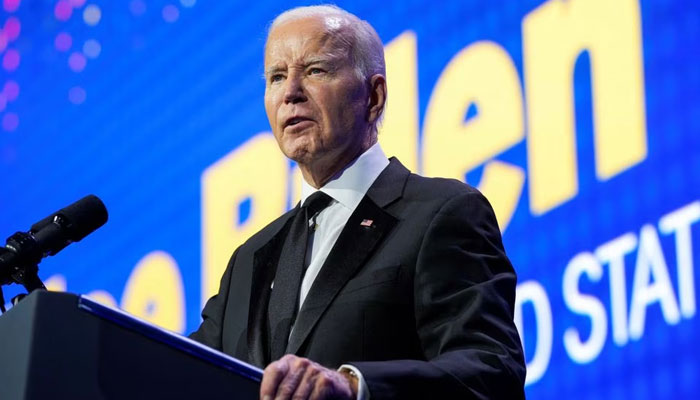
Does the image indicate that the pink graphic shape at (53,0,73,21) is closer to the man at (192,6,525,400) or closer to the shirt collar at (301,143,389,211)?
the man at (192,6,525,400)

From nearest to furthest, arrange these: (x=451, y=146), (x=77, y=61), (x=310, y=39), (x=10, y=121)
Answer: (x=310, y=39)
(x=451, y=146)
(x=77, y=61)
(x=10, y=121)

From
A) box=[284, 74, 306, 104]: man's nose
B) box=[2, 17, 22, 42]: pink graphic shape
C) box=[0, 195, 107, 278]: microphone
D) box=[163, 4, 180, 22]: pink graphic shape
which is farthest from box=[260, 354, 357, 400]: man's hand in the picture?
box=[2, 17, 22, 42]: pink graphic shape

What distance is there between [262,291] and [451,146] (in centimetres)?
128

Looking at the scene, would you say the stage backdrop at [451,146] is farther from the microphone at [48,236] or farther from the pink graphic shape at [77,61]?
the microphone at [48,236]

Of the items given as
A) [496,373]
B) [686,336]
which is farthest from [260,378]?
[686,336]

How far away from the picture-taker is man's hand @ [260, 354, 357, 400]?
1326 mm

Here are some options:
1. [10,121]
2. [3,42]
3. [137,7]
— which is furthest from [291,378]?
[3,42]

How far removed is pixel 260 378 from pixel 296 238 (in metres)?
0.65

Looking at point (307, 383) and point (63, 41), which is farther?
point (63, 41)

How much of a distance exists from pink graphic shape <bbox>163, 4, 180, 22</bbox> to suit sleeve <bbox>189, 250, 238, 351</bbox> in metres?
2.16

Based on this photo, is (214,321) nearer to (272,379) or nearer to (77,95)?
(272,379)

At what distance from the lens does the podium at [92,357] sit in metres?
1.29

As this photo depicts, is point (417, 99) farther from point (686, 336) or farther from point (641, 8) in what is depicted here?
point (686, 336)

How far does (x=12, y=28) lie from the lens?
4.71m
